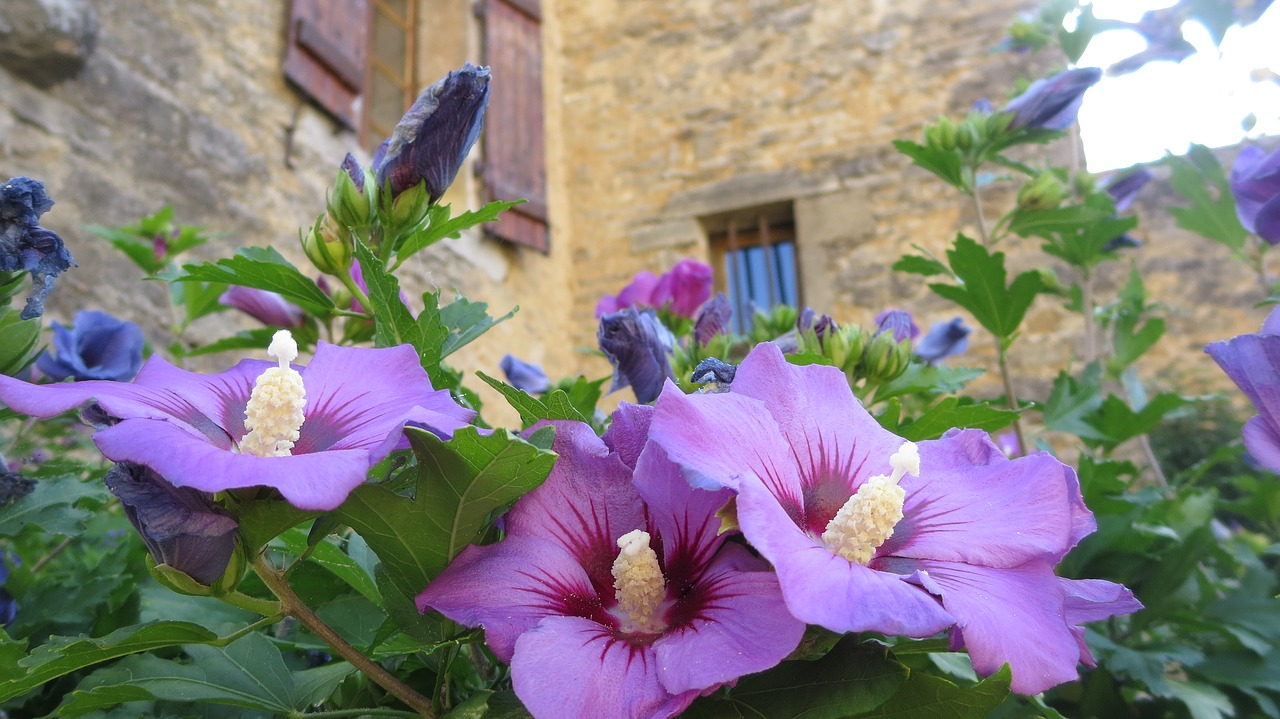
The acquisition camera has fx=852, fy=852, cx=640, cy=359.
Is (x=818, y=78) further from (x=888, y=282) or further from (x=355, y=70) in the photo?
(x=355, y=70)

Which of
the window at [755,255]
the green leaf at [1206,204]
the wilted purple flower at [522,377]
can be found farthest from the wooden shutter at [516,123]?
the green leaf at [1206,204]

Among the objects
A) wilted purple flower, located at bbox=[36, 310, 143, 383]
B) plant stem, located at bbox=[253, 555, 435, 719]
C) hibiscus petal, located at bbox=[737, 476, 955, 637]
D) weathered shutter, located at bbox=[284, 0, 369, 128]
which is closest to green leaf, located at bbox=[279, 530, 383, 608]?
plant stem, located at bbox=[253, 555, 435, 719]

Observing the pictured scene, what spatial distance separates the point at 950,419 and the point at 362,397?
48 centimetres

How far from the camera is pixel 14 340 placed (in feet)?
2.24

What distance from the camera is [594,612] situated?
0.50 meters

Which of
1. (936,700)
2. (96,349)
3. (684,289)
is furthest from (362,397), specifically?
(684,289)

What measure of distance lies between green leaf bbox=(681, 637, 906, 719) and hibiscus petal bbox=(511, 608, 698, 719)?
7 centimetres

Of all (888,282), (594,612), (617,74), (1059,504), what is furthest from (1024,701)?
(617,74)

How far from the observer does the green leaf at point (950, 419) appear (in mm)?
718

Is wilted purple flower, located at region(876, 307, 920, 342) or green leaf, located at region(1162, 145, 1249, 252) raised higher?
green leaf, located at region(1162, 145, 1249, 252)

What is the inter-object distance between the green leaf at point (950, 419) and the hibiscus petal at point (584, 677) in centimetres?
37

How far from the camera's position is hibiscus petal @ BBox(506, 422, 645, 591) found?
0.51 meters

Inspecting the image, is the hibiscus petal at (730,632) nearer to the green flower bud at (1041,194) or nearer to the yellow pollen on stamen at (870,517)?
the yellow pollen on stamen at (870,517)

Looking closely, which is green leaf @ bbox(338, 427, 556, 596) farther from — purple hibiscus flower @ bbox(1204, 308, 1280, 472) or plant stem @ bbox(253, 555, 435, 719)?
purple hibiscus flower @ bbox(1204, 308, 1280, 472)
